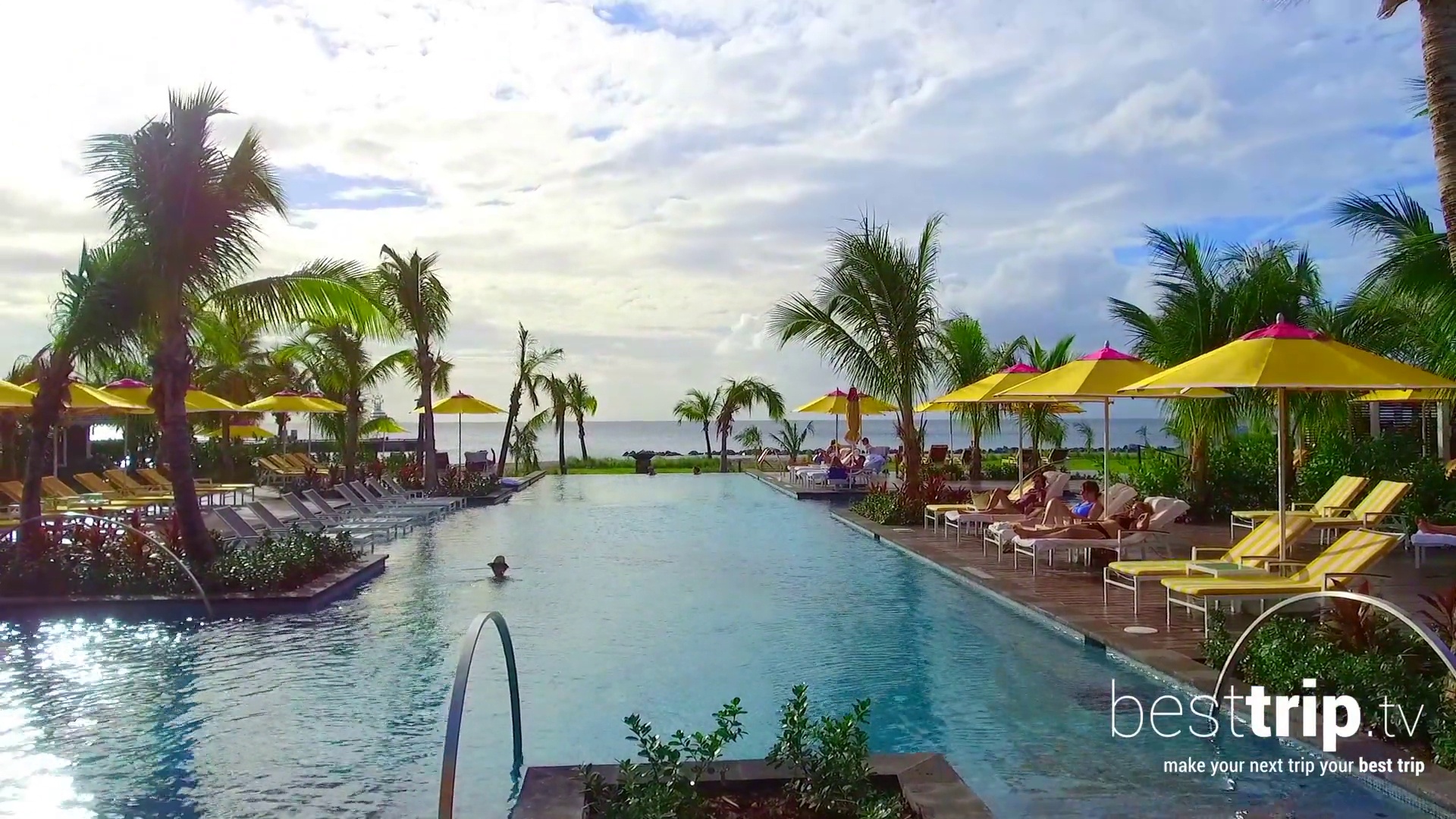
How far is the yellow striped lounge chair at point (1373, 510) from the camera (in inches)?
481

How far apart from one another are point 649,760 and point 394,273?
67.3 ft

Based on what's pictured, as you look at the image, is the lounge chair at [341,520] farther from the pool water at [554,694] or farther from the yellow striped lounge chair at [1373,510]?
the yellow striped lounge chair at [1373,510]

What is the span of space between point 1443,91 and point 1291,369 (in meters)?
3.08

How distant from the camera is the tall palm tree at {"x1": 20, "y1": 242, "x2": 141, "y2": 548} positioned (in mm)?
11531

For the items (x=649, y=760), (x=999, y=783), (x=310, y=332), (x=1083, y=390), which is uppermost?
(x=310, y=332)

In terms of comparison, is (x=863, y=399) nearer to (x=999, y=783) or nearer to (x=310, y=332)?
(x=310, y=332)

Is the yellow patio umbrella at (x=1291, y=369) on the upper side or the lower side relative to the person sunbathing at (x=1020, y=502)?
upper

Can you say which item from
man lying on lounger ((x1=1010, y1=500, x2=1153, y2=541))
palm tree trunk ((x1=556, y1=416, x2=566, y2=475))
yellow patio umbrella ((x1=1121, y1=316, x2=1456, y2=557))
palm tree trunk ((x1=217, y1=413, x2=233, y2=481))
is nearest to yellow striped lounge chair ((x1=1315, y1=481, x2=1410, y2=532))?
man lying on lounger ((x1=1010, y1=500, x2=1153, y2=541))

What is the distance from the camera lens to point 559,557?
1468 centimetres

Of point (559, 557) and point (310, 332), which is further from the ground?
point (310, 332)

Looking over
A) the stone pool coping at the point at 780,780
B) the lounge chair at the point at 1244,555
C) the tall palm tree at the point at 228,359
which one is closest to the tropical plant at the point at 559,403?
the tall palm tree at the point at 228,359

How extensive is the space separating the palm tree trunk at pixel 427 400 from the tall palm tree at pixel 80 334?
1147cm

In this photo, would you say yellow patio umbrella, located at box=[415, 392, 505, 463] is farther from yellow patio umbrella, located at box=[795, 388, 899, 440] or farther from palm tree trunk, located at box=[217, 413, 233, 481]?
yellow patio umbrella, located at box=[795, 388, 899, 440]

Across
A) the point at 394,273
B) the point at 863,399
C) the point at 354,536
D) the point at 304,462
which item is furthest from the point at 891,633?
the point at 304,462
